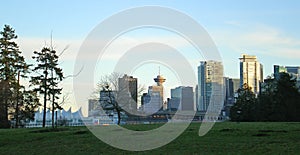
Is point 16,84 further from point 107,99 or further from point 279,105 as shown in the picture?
point 279,105

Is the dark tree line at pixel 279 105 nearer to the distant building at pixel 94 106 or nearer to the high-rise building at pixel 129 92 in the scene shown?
the high-rise building at pixel 129 92

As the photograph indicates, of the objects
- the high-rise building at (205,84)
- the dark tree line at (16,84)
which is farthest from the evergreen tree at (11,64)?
the high-rise building at (205,84)

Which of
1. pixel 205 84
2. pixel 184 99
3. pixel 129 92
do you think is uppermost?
pixel 205 84

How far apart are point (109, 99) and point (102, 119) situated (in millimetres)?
5029

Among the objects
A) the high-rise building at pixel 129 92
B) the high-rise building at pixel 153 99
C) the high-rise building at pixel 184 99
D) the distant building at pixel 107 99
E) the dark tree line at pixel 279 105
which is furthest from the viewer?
the dark tree line at pixel 279 105

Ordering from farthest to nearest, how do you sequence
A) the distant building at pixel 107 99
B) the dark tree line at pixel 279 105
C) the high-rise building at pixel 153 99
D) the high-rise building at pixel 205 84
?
1. the dark tree line at pixel 279 105
2. the distant building at pixel 107 99
3. the high-rise building at pixel 153 99
4. the high-rise building at pixel 205 84

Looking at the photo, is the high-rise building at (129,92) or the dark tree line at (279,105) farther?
the dark tree line at (279,105)

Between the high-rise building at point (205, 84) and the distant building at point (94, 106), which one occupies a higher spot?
the high-rise building at point (205, 84)

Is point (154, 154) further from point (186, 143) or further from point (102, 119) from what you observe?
point (102, 119)

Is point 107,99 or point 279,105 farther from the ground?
point 107,99

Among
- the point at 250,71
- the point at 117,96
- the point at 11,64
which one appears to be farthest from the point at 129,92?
the point at 250,71

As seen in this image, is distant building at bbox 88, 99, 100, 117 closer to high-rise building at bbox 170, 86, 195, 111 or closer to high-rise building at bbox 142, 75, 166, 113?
high-rise building at bbox 142, 75, 166, 113

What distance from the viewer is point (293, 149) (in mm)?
22016

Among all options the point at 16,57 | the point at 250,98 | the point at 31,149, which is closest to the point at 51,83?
the point at 16,57
